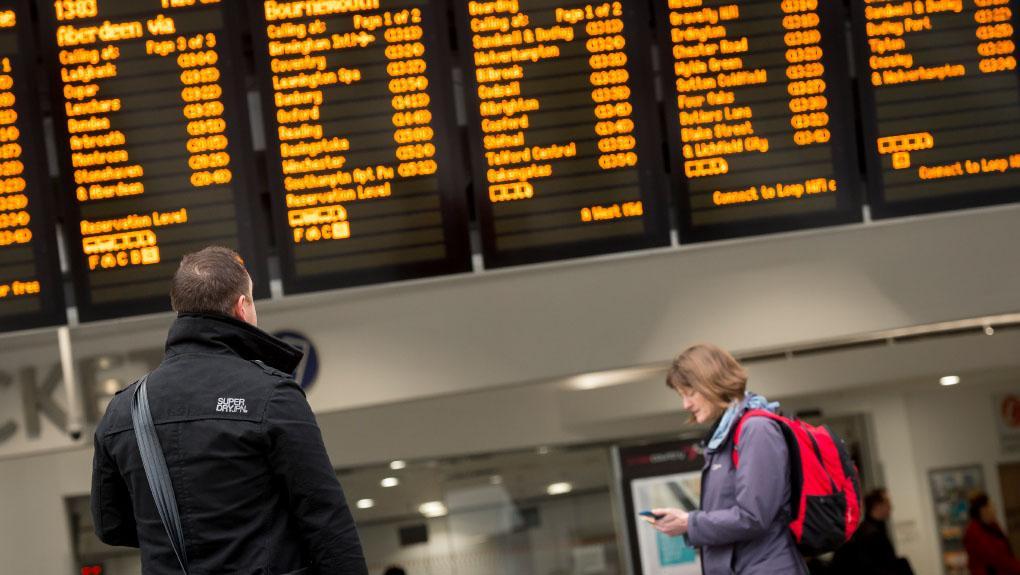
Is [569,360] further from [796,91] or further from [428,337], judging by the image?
[796,91]

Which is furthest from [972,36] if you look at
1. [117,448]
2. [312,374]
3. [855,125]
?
[117,448]

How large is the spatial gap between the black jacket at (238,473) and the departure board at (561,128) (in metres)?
2.70

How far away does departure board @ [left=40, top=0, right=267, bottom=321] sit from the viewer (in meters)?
5.15

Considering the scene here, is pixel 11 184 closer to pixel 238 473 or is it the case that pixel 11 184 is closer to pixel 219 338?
pixel 219 338

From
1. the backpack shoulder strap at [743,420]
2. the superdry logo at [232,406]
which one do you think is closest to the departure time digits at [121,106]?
the backpack shoulder strap at [743,420]

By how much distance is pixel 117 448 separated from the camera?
2592mm

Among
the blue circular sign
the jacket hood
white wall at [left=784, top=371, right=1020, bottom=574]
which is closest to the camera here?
the jacket hood

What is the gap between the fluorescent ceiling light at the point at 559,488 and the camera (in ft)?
31.6

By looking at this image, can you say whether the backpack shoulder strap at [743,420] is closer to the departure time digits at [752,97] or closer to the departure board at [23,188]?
the departure time digits at [752,97]

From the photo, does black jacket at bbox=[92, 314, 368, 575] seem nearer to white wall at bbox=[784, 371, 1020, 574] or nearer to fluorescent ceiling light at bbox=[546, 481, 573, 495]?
fluorescent ceiling light at bbox=[546, 481, 573, 495]

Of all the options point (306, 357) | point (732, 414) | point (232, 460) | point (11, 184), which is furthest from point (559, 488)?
point (232, 460)

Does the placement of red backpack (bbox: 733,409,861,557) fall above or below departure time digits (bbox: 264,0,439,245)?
below

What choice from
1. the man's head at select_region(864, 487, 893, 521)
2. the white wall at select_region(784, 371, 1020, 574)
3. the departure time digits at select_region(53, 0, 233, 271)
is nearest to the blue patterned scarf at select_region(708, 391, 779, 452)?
the departure time digits at select_region(53, 0, 233, 271)

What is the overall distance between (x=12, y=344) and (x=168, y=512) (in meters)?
3.81
